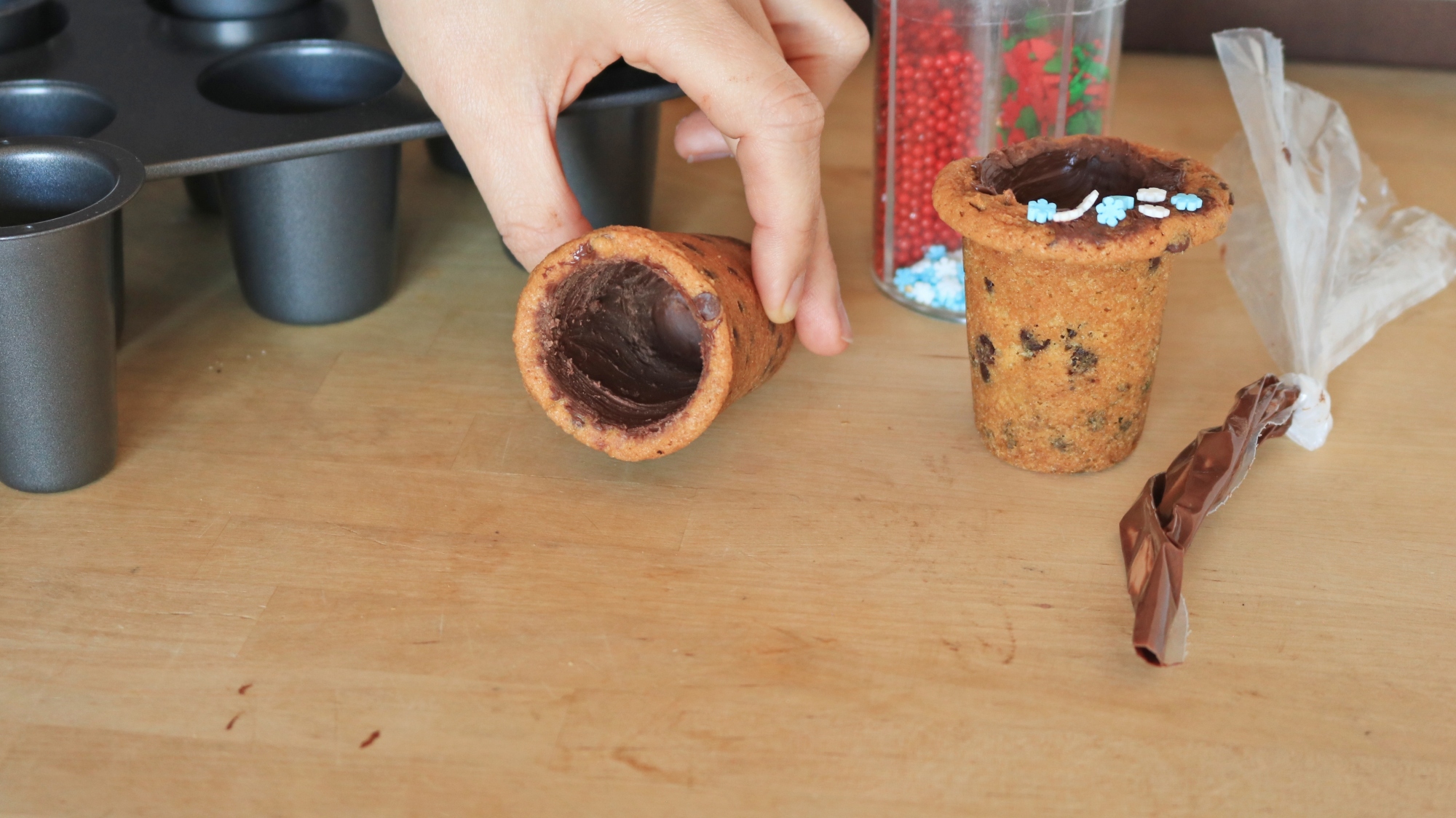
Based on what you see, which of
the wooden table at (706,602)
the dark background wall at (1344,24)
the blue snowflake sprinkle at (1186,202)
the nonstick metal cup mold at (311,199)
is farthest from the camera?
the dark background wall at (1344,24)

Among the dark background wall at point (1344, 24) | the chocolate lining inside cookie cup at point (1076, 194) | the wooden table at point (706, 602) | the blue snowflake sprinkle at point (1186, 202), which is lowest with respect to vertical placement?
the wooden table at point (706, 602)

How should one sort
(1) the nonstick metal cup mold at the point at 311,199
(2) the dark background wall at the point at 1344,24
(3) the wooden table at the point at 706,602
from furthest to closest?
(2) the dark background wall at the point at 1344,24 < (1) the nonstick metal cup mold at the point at 311,199 < (3) the wooden table at the point at 706,602

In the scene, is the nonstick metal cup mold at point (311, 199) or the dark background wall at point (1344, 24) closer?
the nonstick metal cup mold at point (311, 199)

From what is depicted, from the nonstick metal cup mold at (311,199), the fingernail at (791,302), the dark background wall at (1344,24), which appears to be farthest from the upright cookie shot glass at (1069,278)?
the dark background wall at (1344,24)

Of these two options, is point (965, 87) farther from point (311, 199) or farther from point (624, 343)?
point (311, 199)

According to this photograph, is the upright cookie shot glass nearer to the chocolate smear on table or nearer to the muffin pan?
the chocolate smear on table

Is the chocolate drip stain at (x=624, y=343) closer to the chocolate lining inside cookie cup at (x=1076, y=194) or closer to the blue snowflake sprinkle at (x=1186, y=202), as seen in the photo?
the chocolate lining inside cookie cup at (x=1076, y=194)
